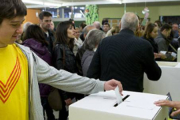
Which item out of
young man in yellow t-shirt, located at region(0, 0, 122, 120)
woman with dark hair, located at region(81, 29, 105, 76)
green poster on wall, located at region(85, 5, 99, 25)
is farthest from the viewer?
green poster on wall, located at region(85, 5, 99, 25)

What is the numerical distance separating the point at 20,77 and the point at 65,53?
1.66 meters

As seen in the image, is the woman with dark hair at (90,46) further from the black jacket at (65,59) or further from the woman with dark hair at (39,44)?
the woman with dark hair at (39,44)

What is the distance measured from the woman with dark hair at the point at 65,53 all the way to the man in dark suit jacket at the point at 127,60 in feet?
2.00

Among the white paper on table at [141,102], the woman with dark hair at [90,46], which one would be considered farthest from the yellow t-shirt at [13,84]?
the woman with dark hair at [90,46]

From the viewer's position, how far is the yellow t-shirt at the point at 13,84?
107cm

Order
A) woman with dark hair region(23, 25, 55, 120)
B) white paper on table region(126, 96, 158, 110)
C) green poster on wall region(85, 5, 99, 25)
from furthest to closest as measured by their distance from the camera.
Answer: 1. green poster on wall region(85, 5, 99, 25)
2. woman with dark hair region(23, 25, 55, 120)
3. white paper on table region(126, 96, 158, 110)

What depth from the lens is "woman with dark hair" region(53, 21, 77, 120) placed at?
2773 mm

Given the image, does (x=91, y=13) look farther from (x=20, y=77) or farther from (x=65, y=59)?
(x=20, y=77)

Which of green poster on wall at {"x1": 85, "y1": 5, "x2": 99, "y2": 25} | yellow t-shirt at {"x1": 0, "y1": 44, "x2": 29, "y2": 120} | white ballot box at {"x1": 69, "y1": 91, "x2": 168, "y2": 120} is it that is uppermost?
green poster on wall at {"x1": 85, "y1": 5, "x2": 99, "y2": 25}

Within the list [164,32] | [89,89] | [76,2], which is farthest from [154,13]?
[89,89]

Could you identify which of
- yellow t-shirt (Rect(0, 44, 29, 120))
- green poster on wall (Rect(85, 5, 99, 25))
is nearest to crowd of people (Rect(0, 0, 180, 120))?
yellow t-shirt (Rect(0, 44, 29, 120))

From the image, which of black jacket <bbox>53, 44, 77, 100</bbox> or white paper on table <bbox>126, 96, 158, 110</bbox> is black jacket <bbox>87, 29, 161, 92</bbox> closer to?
black jacket <bbox>53, 44, 77, 100</bbox>

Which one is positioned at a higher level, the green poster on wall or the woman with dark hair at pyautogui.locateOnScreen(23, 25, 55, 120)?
the green poster on wall

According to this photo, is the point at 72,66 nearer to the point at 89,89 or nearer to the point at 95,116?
the point at 89,89
